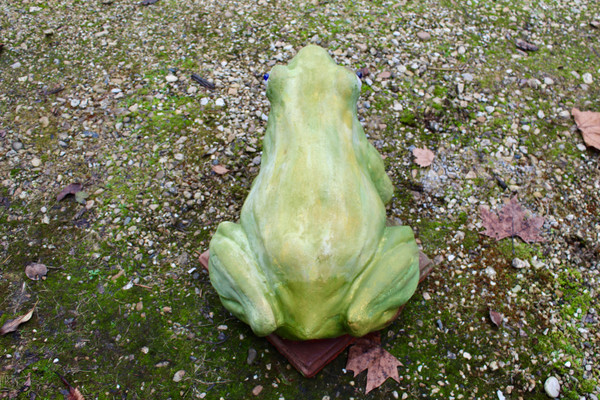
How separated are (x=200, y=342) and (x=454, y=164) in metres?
2.46

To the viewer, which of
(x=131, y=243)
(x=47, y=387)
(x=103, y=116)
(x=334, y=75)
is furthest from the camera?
(x=103, y=116)

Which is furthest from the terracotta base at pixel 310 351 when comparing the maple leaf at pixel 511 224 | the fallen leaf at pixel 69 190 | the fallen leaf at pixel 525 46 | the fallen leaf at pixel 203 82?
the fallen leaf at pixel 525 46

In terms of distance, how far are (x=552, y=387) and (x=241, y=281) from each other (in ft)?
6.64

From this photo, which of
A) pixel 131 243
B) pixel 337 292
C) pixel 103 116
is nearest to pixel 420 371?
pixel 337 292

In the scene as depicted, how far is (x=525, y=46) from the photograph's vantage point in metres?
5.00

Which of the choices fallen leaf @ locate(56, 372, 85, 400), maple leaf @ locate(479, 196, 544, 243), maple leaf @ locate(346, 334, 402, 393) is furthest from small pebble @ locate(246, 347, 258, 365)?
maple leaf @ locate(479, 196, 544, 243)

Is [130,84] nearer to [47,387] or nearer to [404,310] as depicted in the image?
[47,387]

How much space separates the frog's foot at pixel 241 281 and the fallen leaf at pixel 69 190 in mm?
1728

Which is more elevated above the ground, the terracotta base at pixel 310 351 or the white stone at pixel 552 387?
the terracotta base at pixel 310 351

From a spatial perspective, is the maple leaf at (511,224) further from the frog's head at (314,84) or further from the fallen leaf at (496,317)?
Answer: the frog's head at (314,84)

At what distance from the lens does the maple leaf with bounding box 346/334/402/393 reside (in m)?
2.92

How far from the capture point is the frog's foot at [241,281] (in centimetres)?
245

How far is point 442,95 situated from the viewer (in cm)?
453

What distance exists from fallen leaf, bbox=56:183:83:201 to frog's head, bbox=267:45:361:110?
2.05 metres
